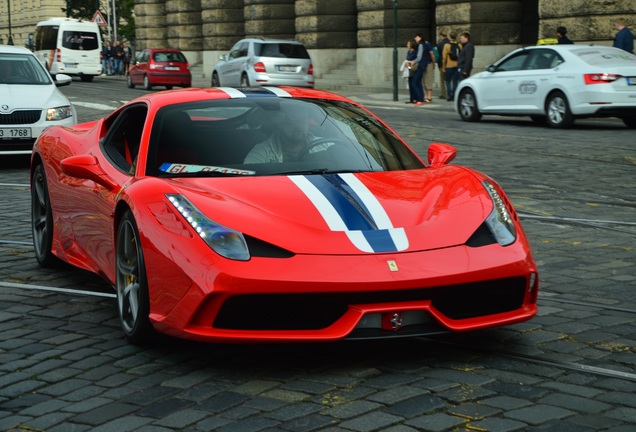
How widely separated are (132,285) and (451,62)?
24.0m

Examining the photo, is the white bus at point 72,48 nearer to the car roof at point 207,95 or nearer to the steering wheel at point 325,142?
the car roof at point 207,95

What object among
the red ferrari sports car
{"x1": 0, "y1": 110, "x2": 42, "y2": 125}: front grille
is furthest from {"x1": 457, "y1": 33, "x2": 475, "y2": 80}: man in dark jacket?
the red ferrari sports car

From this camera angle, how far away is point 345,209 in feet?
17.0

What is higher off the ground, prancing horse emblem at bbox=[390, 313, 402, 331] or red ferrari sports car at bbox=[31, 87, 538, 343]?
red ferrari sports car at bbox=[31, 87, 538, 343]

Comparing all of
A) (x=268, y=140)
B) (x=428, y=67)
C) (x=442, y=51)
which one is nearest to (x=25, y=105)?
(x=268, y=140)

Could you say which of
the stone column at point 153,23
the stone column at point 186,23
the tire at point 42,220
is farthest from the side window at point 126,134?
the stone column at point 153,23

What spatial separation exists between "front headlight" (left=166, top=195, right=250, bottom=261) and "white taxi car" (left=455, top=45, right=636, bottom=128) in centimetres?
1548

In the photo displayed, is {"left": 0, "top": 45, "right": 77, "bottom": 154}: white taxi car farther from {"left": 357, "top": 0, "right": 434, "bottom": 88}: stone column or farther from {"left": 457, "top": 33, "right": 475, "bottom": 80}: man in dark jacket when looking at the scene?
{"left": 357, "top": 0, "right": 434, "bottom": 88}: stone column

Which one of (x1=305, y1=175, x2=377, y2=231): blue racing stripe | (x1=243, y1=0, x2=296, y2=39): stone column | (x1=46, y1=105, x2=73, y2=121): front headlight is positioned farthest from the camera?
(x1=243, y1=0, x2=296, y2=39): stone column

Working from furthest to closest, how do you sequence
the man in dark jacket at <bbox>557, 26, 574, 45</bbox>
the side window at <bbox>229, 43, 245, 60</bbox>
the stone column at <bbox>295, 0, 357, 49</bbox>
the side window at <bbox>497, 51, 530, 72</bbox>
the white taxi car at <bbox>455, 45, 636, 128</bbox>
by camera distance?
the stone column at <bbox>295, 0, 357, 49</bbox> < the side window at <bbox>229, 43, 245, 60</bbox> < the man in dark jacket at <bbox>557, 26, 574, 45</bbox> < the side window at <bbox>497, 51, 530, 72</bbox> < the white taxi car at <bbox>455, 45, 636, 128</bbox>

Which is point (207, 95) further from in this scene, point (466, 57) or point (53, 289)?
point (466, 57)

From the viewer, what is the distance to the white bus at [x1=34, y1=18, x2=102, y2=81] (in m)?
49.0

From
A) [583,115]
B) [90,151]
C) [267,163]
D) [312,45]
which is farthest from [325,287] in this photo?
[312,45]

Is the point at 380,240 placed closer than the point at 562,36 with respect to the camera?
Yes
